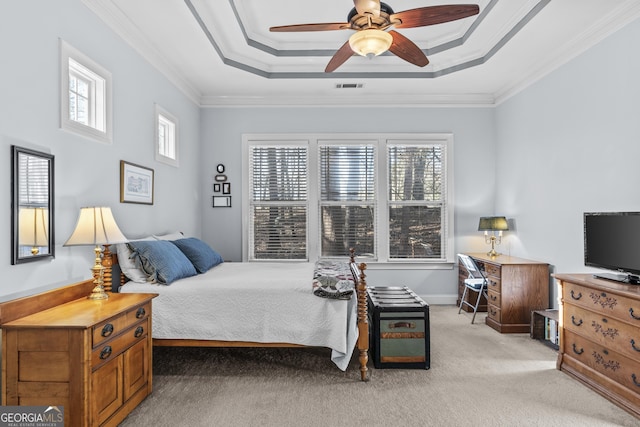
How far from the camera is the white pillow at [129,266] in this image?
315 centimetres

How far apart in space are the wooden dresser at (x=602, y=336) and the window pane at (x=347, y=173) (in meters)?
2.84

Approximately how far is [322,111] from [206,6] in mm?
2362

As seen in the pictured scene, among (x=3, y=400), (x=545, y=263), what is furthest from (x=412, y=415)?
(x=545, y=263)

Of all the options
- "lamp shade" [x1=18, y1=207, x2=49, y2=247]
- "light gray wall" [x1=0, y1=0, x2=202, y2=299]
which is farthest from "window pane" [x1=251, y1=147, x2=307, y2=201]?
"lamp shade" [x1=18, y1=207, x2=49, y2=247]

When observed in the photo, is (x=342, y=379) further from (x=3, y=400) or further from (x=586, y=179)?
(x=586, y=179)

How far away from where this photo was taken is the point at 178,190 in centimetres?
466

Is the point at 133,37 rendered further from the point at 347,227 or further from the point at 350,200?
the point at 347,227

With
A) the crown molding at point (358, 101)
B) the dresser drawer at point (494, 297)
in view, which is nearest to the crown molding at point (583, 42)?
the crown molding at point (358, 101)

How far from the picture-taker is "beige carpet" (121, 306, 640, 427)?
2.44 metres

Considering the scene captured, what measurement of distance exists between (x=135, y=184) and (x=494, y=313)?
402 cm

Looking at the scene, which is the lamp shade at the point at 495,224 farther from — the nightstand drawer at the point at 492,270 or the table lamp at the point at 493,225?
the nightstand drawer at the point at 492,270

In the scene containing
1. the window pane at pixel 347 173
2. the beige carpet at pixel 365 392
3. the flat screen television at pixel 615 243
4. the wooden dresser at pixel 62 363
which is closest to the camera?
the wooden dresser at pixel 62 363

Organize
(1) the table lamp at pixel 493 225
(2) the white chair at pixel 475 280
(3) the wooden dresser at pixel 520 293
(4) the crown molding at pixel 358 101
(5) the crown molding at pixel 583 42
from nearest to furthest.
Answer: (5) the crown molding at pixel 583 42, (3) the wooden dresser at pixel 520 293, (2) the white chair at pixel 475 280, (1) the table lamp at pixel 493 225, (4) the crown molding at pixel 358 101

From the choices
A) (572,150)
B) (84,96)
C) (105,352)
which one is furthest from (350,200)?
(105,352)
